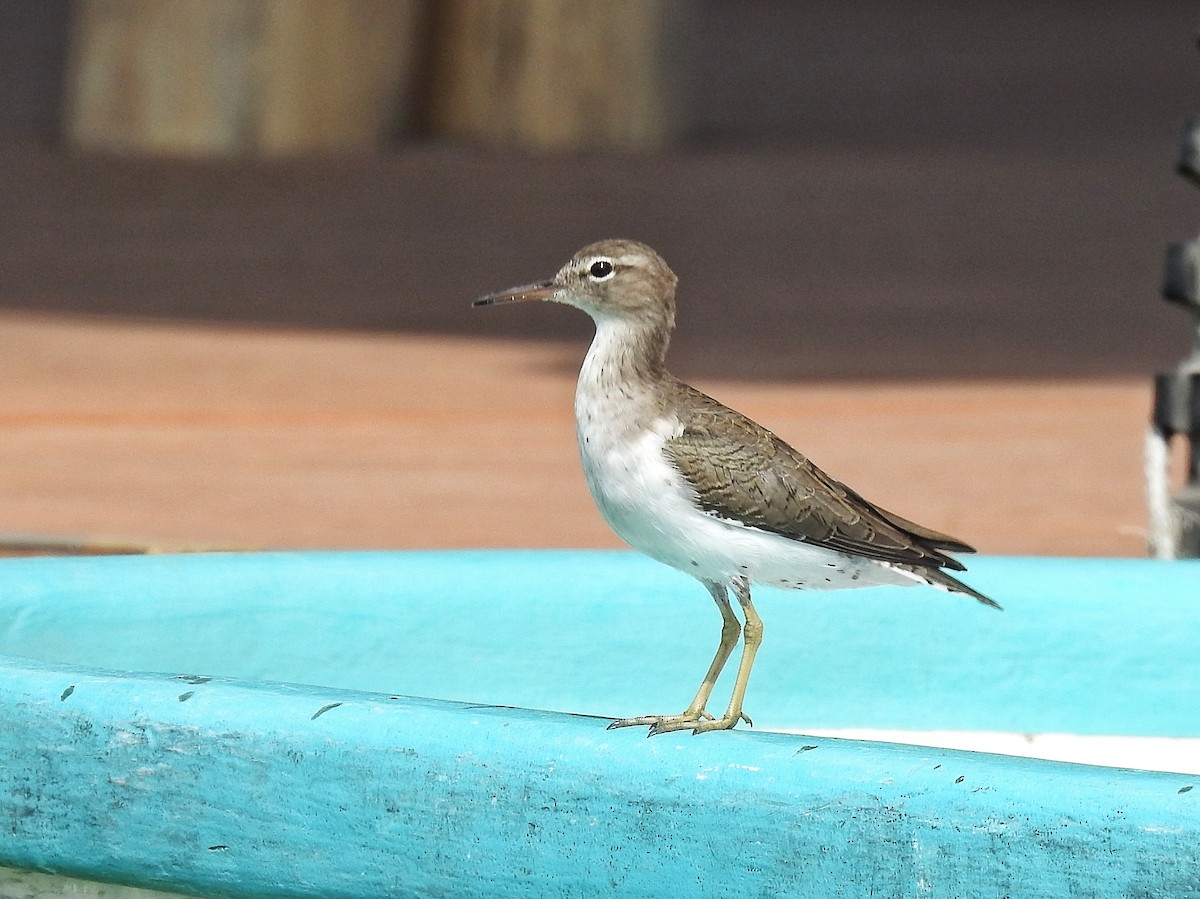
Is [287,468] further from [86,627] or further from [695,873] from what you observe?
[695,873]

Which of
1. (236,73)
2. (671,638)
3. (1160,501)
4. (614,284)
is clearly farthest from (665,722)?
(236,73)

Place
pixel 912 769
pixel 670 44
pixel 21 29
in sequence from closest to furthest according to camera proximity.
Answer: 1. pixel 912 769
2. pixel 670 44
3. pixel 21 29

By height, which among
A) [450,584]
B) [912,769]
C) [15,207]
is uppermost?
[912,769]

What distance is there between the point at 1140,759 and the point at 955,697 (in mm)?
350

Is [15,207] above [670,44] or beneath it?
beneath

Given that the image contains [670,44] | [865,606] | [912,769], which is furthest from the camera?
[670,44]

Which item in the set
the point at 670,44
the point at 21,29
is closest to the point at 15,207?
the point at 670,44

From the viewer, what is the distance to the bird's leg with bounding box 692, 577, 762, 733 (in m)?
2.94

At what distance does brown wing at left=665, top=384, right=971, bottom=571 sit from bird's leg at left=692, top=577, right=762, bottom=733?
0.11m

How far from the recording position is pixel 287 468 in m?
7.13

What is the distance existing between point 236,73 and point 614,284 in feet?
32.5

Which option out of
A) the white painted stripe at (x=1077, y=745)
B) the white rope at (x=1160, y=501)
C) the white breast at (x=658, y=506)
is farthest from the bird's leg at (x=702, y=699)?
the white rope at (x=1160, y=501)

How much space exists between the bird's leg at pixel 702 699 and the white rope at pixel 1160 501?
7.66 ft

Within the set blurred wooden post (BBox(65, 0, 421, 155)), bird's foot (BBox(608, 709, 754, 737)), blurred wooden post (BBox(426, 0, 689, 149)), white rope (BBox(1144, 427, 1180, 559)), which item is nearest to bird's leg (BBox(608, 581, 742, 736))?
bird's foot (BBox(608, 709, 754, 737))
